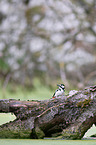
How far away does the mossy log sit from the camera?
8.80 ft

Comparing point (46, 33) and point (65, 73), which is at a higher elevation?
point (46, 33)

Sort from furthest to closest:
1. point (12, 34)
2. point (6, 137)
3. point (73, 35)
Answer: point (12, 34)
point (73, 35)
point (6, 137)

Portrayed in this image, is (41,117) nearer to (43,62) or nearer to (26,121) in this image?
(26,121)

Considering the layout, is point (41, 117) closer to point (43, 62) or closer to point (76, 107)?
point (76, 107)

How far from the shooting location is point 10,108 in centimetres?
272

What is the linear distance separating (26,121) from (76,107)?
0.39m

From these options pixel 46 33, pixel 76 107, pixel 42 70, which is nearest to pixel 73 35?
pixel 46 33

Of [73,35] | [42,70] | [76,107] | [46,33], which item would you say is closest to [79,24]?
[73,35]

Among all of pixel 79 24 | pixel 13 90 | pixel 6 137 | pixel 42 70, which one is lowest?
pixel 6 137

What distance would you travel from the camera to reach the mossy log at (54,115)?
2.68 metres

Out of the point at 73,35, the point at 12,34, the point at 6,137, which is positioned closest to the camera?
the point at 6,137

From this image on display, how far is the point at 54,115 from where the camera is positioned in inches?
106

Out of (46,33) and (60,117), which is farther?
(46,33)

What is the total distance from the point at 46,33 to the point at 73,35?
771mm
